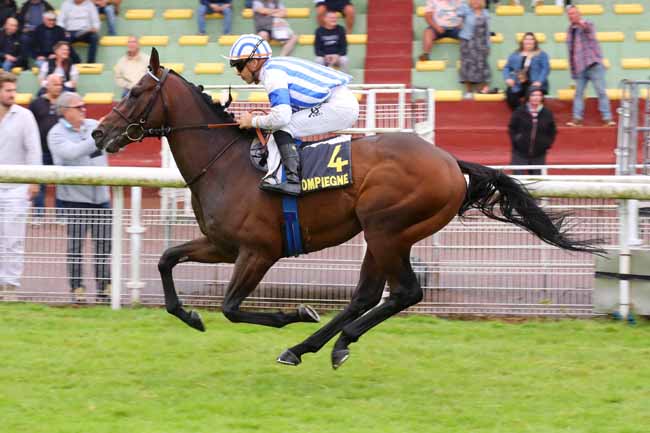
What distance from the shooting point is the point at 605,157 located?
46.2 feet

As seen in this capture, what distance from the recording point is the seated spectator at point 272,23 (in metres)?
15.5

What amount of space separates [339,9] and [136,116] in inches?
388

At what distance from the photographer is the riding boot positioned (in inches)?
255

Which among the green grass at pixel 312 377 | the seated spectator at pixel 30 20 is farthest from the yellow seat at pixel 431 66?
A: the green grass at pixel 312 377

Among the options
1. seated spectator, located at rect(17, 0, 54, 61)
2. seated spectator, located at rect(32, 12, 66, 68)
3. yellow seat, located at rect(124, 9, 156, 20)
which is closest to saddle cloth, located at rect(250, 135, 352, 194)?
seated spectator, located at rect(32, 12, 66, 68)

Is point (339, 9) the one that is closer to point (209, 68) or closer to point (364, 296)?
point (209, 68)

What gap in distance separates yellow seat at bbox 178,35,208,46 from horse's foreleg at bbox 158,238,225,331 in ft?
32.2

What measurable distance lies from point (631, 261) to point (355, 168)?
2.68m

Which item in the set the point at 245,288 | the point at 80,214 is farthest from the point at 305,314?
the point at 80,214

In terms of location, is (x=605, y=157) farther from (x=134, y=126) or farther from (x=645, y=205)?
(x=134, y=126)

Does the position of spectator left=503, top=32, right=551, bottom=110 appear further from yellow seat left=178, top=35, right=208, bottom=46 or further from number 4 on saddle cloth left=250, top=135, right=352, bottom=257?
number 4 on saddle cloth left=250, top=135, right=352, bottom=257

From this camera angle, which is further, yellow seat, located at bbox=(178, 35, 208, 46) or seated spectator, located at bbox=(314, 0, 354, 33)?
yellow seat, located at bbox=(178, 35, 208, 46)

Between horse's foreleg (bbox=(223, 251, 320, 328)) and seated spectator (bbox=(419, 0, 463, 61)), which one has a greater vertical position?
seated spectator (bbox=(419, 0, 463, 61))

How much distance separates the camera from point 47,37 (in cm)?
1505
